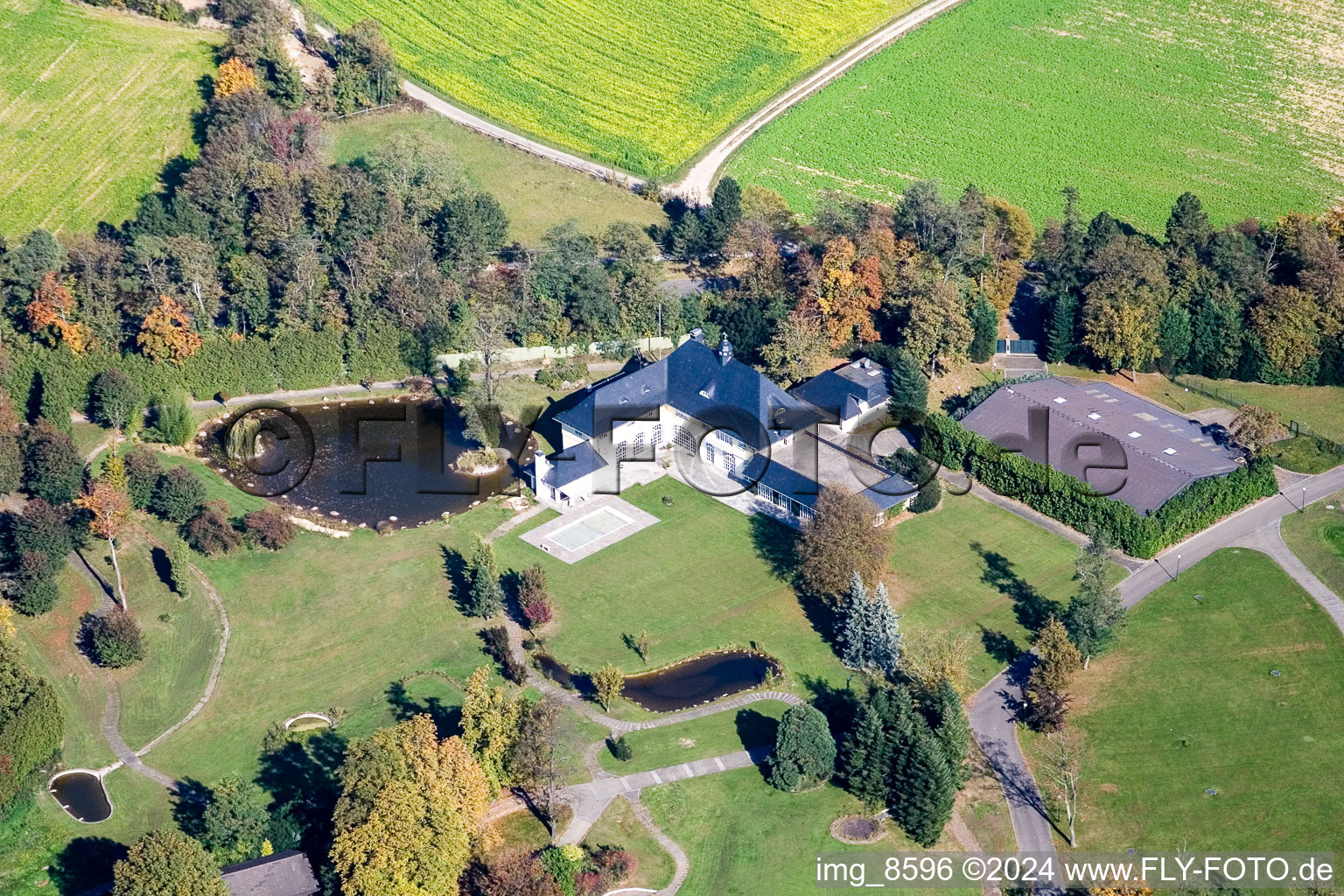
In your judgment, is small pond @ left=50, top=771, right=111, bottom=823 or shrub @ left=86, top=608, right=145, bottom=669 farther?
shrub @ left=86, top=608, right=145, bottom=669

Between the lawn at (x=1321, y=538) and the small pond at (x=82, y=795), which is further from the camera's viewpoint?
the lawn at (x=1321, y=538)

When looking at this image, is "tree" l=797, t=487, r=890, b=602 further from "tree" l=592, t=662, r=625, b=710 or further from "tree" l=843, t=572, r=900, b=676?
"tree" l=592, t=662, r=625, b=710

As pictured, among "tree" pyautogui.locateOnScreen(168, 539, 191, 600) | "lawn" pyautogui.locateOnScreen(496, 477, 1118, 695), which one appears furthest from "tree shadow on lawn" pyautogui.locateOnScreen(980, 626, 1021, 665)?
"tree" pyautogui.locateOnScreen(168, 539, 191, 600)

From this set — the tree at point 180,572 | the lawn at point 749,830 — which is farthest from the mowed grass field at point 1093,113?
the lawn at point 749,830

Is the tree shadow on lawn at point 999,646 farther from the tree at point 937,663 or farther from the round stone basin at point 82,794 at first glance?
the round stone basin at point 82,794

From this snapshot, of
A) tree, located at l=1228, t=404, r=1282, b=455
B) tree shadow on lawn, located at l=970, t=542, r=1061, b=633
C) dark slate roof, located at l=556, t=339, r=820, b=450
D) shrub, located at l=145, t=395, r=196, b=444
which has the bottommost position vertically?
shrub, located at l=145, t=395, r=196, b=444

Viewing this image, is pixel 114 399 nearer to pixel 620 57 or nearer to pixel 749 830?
pixel 749 830

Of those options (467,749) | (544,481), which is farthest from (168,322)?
(467,749)
